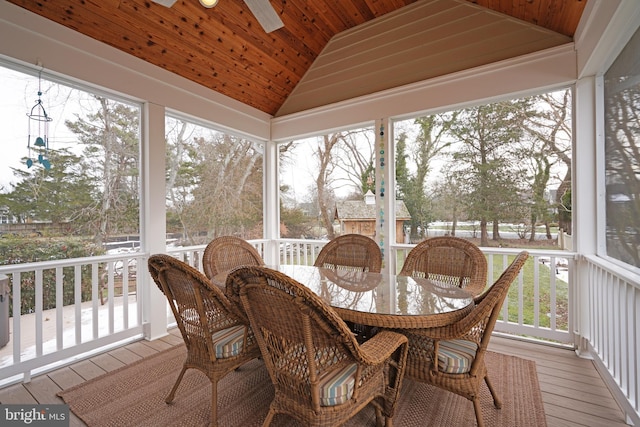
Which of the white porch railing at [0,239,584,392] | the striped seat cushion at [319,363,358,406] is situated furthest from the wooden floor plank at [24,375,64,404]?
the striped seat cushion at [319,363,358,406]

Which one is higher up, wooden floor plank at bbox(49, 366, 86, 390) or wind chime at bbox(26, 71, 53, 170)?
wind chime at bbox(26, 71, 53, 170)

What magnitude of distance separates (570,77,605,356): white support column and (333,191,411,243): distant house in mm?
1597

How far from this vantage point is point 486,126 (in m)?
3.22

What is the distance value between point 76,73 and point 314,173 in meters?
2.86

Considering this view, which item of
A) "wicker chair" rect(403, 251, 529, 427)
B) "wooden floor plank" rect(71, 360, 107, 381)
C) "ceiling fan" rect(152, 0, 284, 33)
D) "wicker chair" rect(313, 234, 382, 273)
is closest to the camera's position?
"wicker chair" rect(403, 251, 529, 427)

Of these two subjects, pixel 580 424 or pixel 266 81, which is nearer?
pixel 580 424

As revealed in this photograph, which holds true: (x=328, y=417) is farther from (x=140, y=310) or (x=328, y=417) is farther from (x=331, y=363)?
(x=140, y=310)

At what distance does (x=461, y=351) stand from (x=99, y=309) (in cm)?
321

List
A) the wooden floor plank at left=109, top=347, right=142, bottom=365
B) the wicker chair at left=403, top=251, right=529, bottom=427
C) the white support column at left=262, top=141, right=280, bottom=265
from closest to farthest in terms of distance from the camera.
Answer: the wicker chair at left=403, top=251, right=529, bottom=427 < the wooden floor plank at left=109, top=347, right=142, bottom=365 < the white support column at left=262, top=141, right=280, bottom=265

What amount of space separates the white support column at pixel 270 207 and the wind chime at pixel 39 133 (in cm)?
266

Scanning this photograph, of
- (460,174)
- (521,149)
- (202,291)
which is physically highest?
(521,149)

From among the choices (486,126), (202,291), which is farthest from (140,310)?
(486,126)

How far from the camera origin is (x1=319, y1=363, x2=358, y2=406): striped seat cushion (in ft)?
4.38

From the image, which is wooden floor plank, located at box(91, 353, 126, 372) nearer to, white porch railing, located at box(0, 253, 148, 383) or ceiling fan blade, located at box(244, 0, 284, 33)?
white porch railing, located at box(0, 253, 148, 383)
